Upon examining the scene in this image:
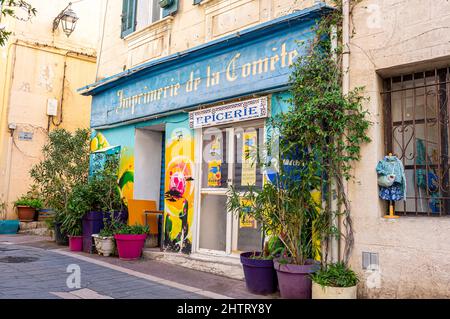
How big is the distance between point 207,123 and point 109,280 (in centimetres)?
299

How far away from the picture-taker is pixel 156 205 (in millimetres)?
9031

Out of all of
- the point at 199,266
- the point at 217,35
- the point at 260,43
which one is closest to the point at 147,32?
the point at 217,35

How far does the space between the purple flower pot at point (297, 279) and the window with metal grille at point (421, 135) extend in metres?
1.41

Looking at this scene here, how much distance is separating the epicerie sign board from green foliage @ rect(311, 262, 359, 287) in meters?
2.48

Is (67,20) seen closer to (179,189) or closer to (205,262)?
(179,189)

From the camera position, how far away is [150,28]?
910 cm

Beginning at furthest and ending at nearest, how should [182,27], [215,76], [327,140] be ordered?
[182,27] → [215,76] → [327,140]

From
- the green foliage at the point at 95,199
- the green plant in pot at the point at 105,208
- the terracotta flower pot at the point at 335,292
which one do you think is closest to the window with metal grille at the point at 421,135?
the terracotta flower pot at the point at 335,292

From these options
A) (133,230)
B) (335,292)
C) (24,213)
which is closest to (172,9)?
(133,230)

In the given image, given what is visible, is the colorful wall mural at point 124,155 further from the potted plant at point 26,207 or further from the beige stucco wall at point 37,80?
the beige stucco wall at point 37,80

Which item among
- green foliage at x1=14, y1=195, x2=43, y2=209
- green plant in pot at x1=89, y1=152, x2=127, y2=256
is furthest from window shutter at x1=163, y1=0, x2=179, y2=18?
green foliage at x1=14, y1=195, x2=43, y2=209

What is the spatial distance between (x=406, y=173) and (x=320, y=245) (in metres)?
1.40

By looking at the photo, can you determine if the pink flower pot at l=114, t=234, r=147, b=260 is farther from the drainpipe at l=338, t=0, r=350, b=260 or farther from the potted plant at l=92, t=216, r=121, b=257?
the drainpipe at l=338, t=0, r=350, b=260
